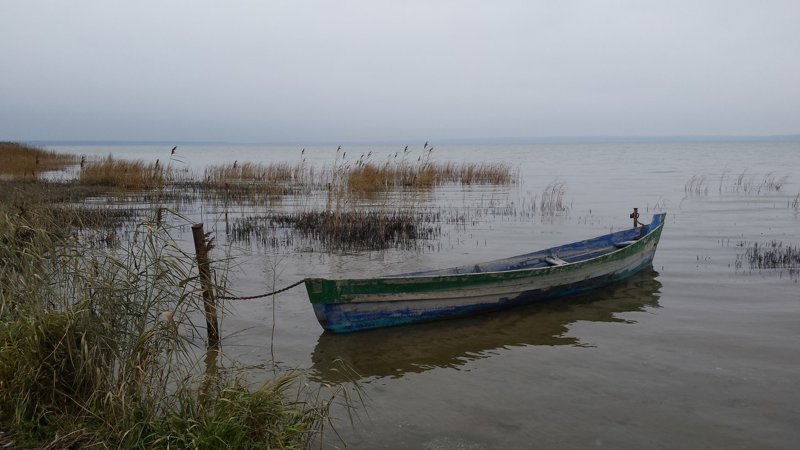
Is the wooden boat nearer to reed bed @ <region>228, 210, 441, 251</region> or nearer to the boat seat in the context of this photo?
the boat seat

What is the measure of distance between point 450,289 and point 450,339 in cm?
57

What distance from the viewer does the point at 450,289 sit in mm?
6723

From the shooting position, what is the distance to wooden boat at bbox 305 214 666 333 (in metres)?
6.20

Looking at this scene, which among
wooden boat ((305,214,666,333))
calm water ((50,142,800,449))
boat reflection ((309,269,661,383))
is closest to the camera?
calm water ((50,142,800,449))

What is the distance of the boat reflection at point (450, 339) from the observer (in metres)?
5.78

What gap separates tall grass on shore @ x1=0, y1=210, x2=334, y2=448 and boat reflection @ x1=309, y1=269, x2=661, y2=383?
1657 millimetres

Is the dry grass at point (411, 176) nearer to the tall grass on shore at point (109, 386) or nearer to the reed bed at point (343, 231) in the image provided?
the reed bed at point (343, 231)

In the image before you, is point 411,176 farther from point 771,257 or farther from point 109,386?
point 109,386

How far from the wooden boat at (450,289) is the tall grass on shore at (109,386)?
210 centimetres

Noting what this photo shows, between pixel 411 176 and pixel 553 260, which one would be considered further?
pixel 411 176

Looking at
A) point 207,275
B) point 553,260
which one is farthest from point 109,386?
point 553,260

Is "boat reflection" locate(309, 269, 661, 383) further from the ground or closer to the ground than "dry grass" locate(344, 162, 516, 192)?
closer to the ground

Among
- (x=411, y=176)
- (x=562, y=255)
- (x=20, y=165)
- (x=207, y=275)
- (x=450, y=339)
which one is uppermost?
(x=411, y=176)

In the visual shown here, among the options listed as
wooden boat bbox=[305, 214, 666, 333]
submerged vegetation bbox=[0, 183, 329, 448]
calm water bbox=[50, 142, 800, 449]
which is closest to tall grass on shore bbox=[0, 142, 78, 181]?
calm water bbox=[50, 142, 800, 449]
